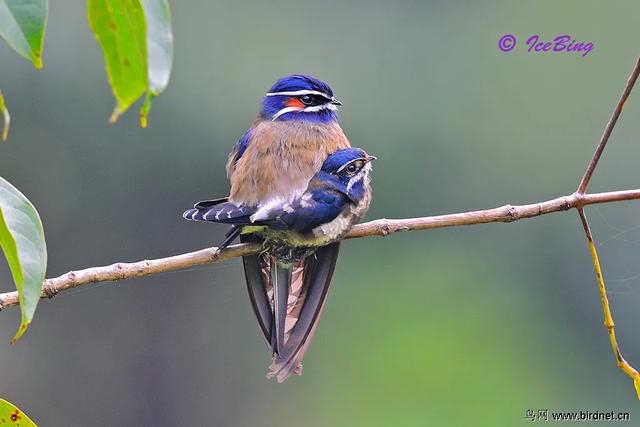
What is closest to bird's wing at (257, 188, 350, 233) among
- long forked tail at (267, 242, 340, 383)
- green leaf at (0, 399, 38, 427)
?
long forked tail at (267, 242, 340, 383)

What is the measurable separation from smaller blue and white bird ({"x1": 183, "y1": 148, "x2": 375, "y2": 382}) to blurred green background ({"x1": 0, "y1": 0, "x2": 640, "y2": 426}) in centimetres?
613

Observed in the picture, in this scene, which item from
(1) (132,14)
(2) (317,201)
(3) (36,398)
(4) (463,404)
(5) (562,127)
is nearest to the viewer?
(1) (132,14)

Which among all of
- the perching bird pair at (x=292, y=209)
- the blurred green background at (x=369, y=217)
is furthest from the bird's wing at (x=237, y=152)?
the blurred green background at (x=369, y=217)

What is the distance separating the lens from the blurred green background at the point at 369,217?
972 cm

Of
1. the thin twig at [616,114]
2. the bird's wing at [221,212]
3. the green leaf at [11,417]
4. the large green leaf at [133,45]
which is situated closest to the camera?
the large green leaf at [133,45]

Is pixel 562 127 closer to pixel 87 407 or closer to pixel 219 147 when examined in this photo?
pixel 219 147

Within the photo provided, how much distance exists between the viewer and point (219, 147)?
994 centimetres

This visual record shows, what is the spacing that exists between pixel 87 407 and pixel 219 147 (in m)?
2.59

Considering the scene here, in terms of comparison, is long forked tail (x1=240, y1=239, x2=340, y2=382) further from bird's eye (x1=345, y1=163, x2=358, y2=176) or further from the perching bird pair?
bird's eye (x1=345, y1=163, x2=358, y2=176)

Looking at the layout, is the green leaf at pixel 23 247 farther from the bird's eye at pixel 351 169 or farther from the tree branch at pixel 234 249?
the bird's eye at pixel 351 169

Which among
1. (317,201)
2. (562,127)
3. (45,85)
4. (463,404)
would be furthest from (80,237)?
(317,201)

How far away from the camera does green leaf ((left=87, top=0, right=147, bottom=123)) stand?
105 centimetres

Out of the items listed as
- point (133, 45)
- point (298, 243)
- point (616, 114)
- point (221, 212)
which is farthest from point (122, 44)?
point (298, 243)

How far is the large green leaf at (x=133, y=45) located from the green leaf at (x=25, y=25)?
7 centimetres
